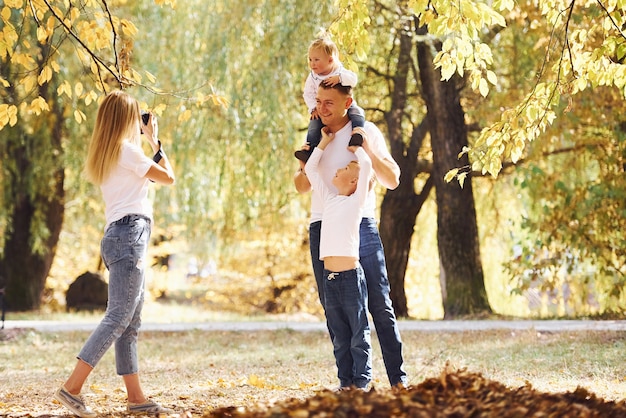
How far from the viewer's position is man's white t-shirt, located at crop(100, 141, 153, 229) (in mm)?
4449

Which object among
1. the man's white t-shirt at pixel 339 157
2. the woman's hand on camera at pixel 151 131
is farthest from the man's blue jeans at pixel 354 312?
the woman's hand on camera at pixel 151 131

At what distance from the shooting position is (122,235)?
438 centimetres

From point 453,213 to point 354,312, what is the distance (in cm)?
731

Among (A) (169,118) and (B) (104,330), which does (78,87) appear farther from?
(A) (169,118)

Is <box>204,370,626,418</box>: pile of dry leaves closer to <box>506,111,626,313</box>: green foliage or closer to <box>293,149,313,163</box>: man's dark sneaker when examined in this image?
<box>293,149,313,163</box>: man's dark sneaker

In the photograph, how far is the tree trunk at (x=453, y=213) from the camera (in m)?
11.3

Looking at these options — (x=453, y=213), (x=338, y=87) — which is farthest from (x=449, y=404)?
(x=453, y=213)

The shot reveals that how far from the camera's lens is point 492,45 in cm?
1220

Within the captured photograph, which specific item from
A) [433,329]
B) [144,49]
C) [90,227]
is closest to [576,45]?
[433,329]

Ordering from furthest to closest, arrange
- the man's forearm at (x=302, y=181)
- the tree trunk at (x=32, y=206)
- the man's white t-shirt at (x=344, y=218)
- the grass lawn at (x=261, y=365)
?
1. the tree trunk at (x=32, y=206)
2. the grass lawn at (x=261, y=365)
3. the man's forearm at (x=302, y=181)
4. the man's white t-shirt at (x=344, y=218)

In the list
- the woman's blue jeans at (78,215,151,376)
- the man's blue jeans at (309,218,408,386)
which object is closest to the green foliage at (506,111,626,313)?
the man's blue jeans at (309,218,408,386)

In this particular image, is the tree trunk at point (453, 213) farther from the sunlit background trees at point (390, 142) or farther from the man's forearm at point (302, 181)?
the man's forearm at point (302, 181)

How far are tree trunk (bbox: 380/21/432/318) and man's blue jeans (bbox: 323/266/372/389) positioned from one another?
8542 millimetres

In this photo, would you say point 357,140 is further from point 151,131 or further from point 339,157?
point 151,131
